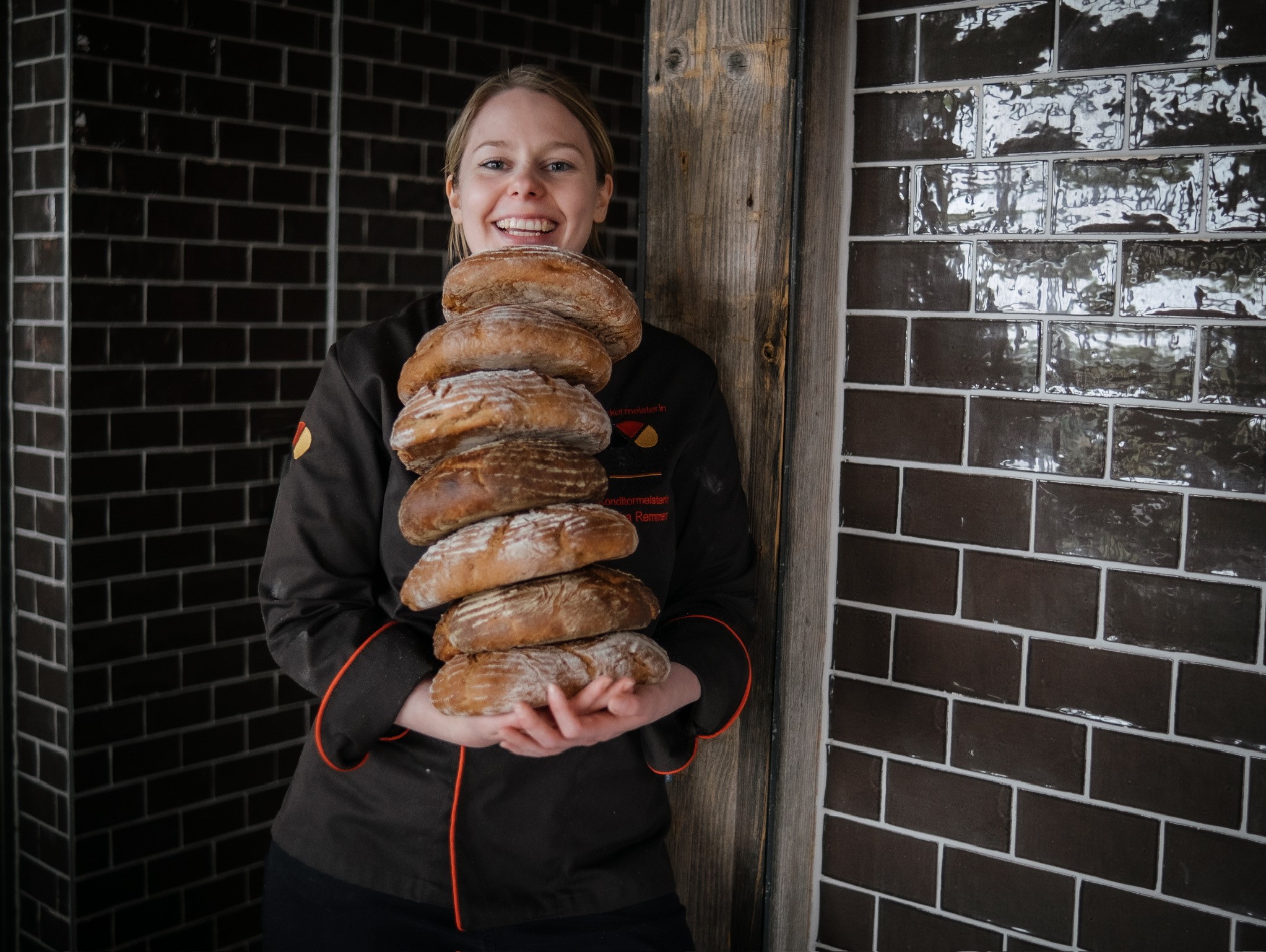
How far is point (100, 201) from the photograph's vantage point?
287cm

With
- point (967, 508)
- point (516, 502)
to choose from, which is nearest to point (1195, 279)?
point (967, 508)

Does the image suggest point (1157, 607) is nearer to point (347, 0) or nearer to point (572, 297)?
point (572, 297)

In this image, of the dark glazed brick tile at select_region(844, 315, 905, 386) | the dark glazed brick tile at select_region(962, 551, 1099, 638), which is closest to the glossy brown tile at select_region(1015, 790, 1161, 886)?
the dark glazed brick tile at select_region(962, 551, 1099, 638)

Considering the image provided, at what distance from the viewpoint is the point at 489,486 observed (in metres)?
1.35

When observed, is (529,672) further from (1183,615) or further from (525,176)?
(1183,615)

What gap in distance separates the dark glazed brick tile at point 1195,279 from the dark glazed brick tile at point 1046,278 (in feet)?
0.10

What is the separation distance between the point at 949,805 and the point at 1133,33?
132 cm

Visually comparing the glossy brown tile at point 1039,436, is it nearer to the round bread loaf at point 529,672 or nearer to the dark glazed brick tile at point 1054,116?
the dark glazed brick tile at point 1054,116

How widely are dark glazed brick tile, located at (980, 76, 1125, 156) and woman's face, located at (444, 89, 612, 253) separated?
692 mm

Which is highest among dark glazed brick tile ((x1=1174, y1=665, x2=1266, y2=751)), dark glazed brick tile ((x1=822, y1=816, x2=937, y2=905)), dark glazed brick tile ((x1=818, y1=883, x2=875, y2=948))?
dark glazed brick tile ((x1=1174, y1=665, x2=1266, y2=751))

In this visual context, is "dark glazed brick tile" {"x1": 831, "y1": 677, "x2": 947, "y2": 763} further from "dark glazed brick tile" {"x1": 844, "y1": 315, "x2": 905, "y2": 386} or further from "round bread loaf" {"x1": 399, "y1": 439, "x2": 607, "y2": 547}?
"round bread loaf" {"x1": 399, "y1": 439, "x2": 607, "y2": 547}

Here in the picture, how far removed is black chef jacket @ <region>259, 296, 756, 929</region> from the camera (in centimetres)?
160

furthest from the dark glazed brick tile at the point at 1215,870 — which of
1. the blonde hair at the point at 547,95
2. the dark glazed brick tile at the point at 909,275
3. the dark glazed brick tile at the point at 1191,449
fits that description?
the blonde hair at the point at 547,95

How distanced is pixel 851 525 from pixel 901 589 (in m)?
0.14
